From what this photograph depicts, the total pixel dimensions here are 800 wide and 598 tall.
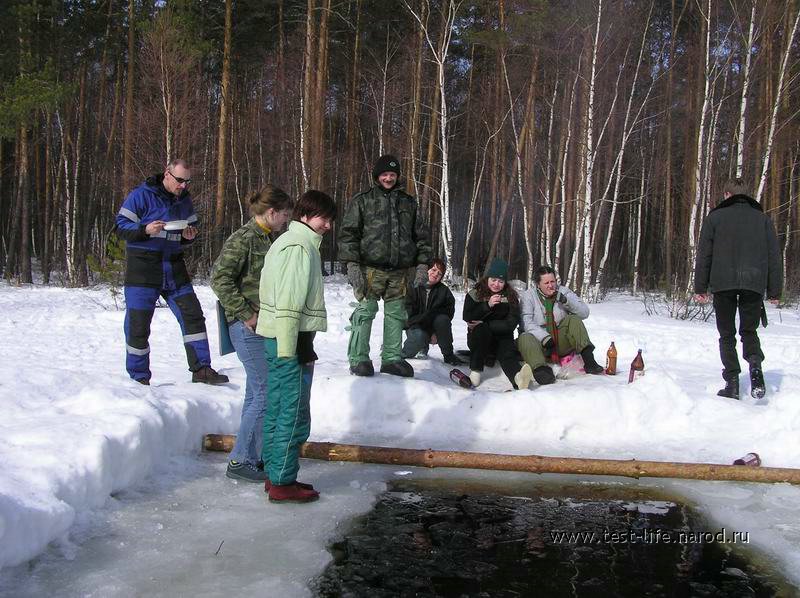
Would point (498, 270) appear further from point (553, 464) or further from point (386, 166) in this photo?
point (553, 464)

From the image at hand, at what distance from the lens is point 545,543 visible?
342 cm

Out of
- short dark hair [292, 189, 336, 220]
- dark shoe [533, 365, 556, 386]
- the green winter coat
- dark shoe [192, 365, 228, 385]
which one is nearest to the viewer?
the green winter coat

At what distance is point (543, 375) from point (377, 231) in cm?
199

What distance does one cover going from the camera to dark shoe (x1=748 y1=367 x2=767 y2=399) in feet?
19.4

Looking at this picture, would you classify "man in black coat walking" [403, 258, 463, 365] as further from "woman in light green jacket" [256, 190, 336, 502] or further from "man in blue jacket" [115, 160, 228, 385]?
"woman in light green jacket" [256, 190, 336, 502]

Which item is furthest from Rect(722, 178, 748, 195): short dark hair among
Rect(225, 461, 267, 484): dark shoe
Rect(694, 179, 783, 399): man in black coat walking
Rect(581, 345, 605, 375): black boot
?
Rect(225, 461, 267, 484): dark shoe

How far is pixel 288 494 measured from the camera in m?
3.88

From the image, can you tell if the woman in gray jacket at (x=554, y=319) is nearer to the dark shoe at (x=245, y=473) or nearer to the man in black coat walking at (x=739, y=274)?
the man in black coat walking at (x=739, y=274)

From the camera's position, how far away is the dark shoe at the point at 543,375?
630 cm

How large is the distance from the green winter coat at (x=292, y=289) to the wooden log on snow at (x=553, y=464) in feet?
3.79

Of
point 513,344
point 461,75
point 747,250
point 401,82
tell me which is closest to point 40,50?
point 401,82

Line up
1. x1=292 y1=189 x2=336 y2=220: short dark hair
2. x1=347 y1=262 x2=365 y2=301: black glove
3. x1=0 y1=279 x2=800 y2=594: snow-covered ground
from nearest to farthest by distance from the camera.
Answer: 1. x1=0 y1=279 x2=800 y2=594: snow-covered ground
2. x1=292 y1=189 x2=336 y2=220: short dark hair
3. x1=347 y1=262 x2=365 y2=301: black glove

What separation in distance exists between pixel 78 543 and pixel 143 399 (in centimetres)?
151

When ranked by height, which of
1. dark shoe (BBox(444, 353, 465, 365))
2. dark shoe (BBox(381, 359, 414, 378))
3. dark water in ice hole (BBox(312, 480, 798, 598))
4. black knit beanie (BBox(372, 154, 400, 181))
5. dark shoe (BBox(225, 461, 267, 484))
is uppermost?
black knit beanie (BBox(372, 154, 400, 181))
